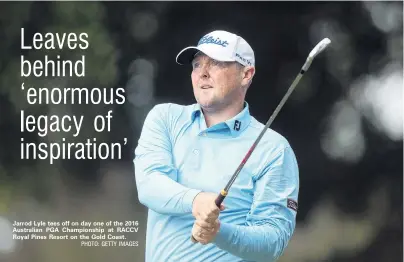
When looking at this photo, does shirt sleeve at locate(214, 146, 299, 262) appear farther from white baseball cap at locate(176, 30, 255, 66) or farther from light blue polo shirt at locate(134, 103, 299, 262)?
white baseball cap at locate(176, 30, 255, 66)

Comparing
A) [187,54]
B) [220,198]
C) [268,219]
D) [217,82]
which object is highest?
[187,54]

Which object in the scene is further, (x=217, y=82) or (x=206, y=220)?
(x=217, y=82)

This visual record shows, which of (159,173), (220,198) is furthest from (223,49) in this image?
(220,198)

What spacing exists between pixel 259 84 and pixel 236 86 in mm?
708

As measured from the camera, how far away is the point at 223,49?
388cm

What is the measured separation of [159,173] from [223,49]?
67 cm

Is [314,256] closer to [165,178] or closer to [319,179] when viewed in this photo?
[319,179]

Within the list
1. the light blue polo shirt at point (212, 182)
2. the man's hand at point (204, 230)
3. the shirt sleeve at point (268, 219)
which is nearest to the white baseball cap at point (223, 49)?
the light blue polo shirt at point (212, 182)

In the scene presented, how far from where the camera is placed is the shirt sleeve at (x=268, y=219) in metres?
3.45

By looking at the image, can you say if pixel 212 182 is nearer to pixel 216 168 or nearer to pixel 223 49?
pixel 216 168

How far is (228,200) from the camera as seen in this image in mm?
3824

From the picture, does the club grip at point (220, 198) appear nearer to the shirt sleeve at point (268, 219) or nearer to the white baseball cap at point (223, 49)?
the shirt sleeve at point (268, 219)

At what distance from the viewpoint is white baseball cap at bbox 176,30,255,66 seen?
3.88 m

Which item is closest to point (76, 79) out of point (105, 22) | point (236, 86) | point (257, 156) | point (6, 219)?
point (105, 22)
